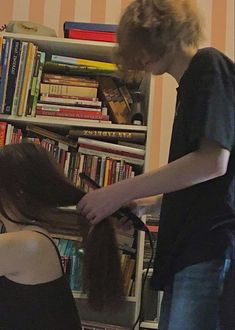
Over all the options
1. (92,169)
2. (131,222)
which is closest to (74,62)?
(92,169)

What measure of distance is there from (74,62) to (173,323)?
113 centimetres

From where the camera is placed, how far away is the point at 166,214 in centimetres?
123

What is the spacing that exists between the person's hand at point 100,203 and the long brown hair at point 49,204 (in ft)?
0.35

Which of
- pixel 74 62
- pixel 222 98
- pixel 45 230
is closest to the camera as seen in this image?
pixel 222 98

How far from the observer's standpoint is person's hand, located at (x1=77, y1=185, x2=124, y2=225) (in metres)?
1.19

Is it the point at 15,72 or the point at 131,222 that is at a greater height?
the point at 15,72

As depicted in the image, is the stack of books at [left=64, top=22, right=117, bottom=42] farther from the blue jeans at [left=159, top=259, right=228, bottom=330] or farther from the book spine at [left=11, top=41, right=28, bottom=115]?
the blue jeans at [left=159, top=259, right=228, bottom=330]

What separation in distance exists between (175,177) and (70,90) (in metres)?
0.93

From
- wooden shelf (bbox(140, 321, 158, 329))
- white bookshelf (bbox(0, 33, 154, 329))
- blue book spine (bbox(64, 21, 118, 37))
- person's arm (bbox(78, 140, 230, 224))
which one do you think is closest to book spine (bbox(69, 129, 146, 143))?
white bookshelf (bbox(0, 33, 154, 329))

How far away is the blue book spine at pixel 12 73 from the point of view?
6.10 ft

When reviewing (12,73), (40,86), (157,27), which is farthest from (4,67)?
(157,27)

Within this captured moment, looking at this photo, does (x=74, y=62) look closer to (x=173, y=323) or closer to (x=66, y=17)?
(x=66, y=17)

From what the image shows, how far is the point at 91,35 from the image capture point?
1974 millimetres

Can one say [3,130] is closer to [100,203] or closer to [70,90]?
[70,90]
